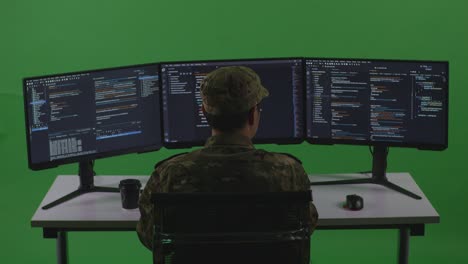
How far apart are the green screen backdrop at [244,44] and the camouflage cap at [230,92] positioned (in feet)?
6.60

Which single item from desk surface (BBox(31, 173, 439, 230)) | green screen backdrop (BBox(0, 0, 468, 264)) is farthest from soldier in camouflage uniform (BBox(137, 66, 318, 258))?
green screen backdrop (BBox(0, 0, 468, 264))

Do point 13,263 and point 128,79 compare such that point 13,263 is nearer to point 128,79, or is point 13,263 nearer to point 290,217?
point 128,79

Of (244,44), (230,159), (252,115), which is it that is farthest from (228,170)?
(244,44)

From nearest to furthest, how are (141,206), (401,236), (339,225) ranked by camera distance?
(141,206), (339,225), (401,236)

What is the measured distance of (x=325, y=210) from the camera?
132 inches

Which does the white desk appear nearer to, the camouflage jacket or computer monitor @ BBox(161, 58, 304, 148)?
computer monitor @ BBox(161, 58, 304, 148)

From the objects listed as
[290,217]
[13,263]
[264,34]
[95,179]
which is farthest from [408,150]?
[290,217]

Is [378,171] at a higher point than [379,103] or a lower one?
lower

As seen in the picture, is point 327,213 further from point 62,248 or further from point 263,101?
point 62,248

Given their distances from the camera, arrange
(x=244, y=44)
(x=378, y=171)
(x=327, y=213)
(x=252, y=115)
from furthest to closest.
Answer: (x=244, y=44), (x=378, y=171), (x=327, y=213), (x=252, y=115)

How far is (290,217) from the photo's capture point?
91.7 inches

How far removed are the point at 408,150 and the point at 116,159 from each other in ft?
5.18

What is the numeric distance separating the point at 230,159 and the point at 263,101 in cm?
116

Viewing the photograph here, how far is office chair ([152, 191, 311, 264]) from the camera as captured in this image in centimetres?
230
